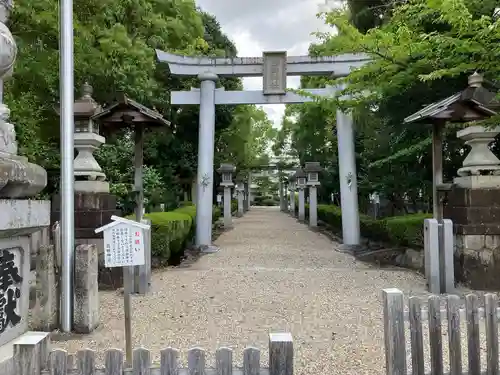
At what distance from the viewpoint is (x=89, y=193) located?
711 centimetres

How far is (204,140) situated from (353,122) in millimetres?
4054

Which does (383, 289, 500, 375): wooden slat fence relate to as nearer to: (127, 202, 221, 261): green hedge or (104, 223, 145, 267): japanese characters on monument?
(104, 223, 145, 267): japanese characters on monument

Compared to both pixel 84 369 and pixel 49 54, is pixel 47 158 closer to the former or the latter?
pixel 49 54

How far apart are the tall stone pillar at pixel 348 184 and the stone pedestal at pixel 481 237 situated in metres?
5.34

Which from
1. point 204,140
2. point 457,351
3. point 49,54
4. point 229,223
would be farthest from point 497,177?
point 229,223

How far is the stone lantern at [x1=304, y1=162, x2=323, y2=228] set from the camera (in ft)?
70.1

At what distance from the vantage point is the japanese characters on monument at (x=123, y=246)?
3959mm

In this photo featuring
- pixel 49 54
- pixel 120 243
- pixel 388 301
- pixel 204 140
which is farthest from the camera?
pixel 204 140

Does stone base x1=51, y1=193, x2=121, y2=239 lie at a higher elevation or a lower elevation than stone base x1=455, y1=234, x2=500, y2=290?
higher

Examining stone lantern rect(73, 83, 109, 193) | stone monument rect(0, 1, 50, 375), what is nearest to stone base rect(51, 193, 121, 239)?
stone lantern rect(73, 83, 109, 193)

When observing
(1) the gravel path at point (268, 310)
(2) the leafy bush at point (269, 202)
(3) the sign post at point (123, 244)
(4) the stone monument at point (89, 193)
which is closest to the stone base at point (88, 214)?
(4) the stone monument at point (89, 193)

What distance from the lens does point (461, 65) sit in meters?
6.35

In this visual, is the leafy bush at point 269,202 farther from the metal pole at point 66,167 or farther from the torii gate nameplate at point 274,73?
the metal pole at point 66,167

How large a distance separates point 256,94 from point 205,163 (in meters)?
2.27
